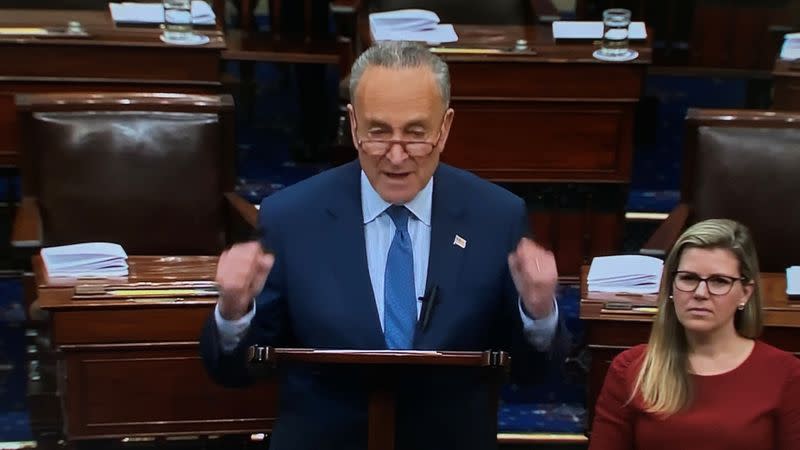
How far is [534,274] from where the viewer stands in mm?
1538

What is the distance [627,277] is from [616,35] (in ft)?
3.20

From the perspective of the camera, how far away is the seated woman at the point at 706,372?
1.93 m

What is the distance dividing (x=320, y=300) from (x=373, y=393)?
0.35 m

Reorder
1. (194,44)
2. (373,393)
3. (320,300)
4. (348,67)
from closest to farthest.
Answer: (373,393), (320,300), (194,44), (348,67)

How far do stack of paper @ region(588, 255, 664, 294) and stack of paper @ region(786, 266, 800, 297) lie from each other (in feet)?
0.72

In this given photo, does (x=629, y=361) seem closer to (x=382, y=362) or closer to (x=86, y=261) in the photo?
(x=382, y=362)

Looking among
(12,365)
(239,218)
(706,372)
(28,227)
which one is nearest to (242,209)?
(239,218)

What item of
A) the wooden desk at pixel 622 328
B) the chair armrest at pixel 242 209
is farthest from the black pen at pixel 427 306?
the chair armrest at pixel 242 209

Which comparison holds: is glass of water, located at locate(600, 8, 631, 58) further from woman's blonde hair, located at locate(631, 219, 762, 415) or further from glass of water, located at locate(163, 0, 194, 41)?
woman's blonde hair, located at locate(631, 219, 762, 415)

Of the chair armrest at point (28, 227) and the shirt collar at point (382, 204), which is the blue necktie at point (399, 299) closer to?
the shirt collar at point (382, 204)

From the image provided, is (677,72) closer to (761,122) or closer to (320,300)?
(761,122)

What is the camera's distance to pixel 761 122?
8.96ft

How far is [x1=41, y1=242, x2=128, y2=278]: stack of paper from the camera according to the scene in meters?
2.32

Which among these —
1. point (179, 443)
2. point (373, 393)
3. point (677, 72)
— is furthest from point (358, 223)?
point (677, 72)
